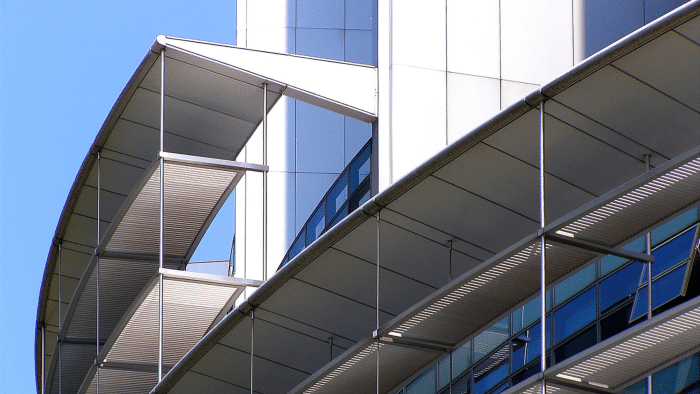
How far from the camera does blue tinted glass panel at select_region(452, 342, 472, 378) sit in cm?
2294

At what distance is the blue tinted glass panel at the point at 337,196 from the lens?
27.6m

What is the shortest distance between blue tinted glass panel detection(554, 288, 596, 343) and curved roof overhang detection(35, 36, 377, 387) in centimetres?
475

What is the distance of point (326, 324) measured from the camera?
18031 millimetres

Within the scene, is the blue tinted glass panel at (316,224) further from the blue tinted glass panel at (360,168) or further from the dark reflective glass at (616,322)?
the dark reflective glass at (616,322)

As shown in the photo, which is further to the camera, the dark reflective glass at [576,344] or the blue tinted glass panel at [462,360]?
the blue tinted glass panel at [462,360]

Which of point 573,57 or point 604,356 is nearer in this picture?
point 604,356

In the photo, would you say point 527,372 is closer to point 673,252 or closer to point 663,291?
point 663,291

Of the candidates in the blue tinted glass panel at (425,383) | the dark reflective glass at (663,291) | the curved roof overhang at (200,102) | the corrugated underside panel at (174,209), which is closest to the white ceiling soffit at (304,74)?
the curved roof overhang at (200,102)

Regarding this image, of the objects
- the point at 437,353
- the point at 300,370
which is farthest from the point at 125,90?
the point at 437,353

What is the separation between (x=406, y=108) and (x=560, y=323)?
4508 mm

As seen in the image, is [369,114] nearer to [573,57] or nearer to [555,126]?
[573,57]

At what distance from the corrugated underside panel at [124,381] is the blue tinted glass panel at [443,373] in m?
5.73

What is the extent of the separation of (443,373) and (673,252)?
6.21m

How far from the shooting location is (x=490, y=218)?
15297 millimetres
